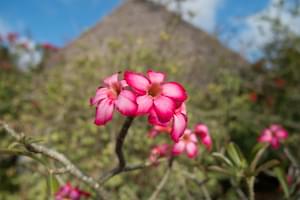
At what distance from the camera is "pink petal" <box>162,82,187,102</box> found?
2.00ft

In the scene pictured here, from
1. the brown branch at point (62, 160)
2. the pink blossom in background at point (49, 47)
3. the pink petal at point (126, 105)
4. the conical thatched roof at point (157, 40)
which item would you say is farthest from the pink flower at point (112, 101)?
the pink blossom in background at point (49, 47)

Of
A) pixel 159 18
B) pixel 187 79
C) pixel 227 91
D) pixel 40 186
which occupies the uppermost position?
pixel 159 18

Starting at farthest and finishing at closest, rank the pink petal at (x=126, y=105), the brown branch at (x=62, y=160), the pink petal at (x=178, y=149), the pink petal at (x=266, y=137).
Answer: the pink petal at (x=266, y=137) < the pink petal at (x=178, y=149) < the brown branch at (x=62, y=160) < the pink petal at (x=126, y=105)

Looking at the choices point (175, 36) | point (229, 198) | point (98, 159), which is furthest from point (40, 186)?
point (175, 36)

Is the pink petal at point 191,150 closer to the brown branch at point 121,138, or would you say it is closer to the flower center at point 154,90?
the brown branch at point 121,138

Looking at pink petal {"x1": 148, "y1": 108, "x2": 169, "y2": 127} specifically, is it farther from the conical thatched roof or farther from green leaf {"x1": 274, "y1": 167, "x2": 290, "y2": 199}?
the conical thatched roof

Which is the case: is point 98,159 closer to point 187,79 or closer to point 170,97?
point 187,79

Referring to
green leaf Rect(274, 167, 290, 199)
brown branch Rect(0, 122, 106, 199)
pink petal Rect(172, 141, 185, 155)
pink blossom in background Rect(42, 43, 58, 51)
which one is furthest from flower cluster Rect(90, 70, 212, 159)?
pink blossom in background Rect(42, 43, 58, 51)

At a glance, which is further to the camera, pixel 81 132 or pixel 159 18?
pixel 159 18

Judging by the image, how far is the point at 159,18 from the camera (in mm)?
4395

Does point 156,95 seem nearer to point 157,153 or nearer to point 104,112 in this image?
point 104,112

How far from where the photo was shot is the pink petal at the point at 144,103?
57cm

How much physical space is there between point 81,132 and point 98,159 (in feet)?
0.90

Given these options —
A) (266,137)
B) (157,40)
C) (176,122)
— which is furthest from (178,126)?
(157,40)
